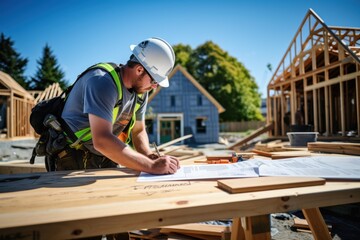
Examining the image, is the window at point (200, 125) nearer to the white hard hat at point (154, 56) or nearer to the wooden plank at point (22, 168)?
the wooden plank at point (22, 168)

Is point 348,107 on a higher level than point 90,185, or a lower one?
higher

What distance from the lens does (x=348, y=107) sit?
13.0 m

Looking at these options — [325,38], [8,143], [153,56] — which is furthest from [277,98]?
[8,143]

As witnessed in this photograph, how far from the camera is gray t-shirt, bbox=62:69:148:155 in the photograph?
160cm

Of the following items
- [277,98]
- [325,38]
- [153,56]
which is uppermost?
[325,38]

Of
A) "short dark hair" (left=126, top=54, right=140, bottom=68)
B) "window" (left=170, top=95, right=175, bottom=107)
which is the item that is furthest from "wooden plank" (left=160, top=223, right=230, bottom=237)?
"window" (left=170, top=95, right=175, bottom=107)

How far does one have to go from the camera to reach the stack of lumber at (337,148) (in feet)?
7.32

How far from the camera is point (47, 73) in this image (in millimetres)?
35531

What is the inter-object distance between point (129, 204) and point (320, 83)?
1171 cm

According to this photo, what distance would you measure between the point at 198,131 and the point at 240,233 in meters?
22.0

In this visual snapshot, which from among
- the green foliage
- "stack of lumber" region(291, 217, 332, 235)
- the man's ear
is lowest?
"stack of lumber" region(291, 217, 332, 235)

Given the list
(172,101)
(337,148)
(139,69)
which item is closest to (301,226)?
(337,148)

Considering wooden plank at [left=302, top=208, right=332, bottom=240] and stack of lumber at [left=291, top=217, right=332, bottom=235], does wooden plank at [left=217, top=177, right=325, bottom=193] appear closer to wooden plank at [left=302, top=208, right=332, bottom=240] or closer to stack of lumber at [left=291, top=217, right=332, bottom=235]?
wooden plank at [left=302, top=208, right=332, bottom=240]

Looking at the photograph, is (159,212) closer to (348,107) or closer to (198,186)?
(198,186)
